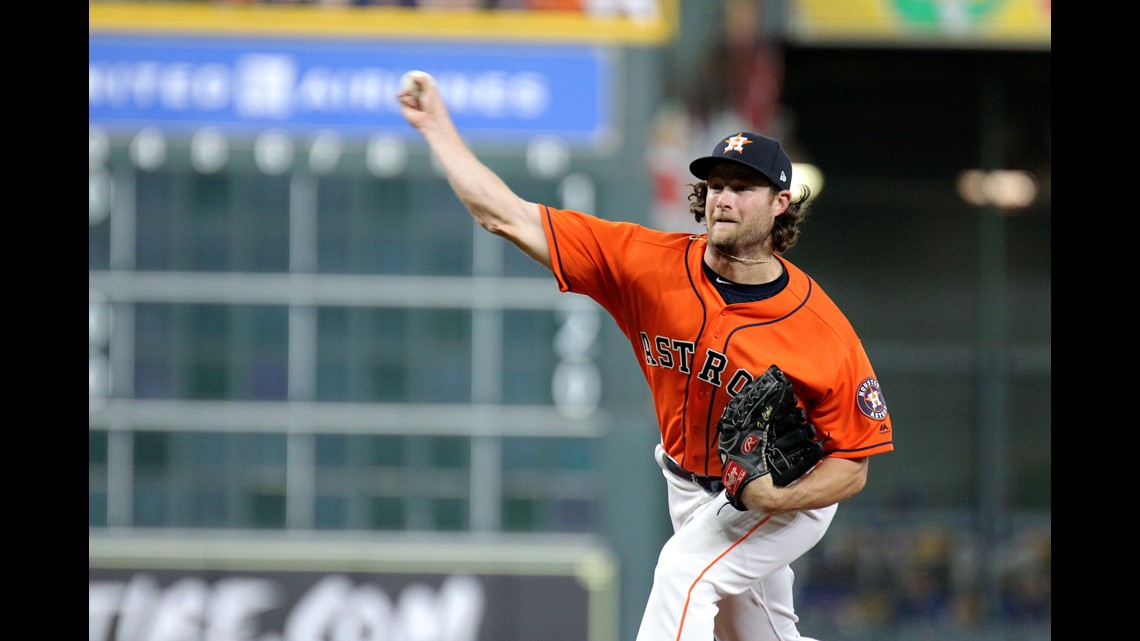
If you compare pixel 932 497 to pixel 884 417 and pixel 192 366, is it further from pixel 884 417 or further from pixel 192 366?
pixel 884 417

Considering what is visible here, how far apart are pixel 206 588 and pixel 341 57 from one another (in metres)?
3.62

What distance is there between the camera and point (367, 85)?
9867mm

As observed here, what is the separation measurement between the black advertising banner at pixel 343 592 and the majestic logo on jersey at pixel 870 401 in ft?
18.5

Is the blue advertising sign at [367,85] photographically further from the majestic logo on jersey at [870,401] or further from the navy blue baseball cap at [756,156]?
the majestic logo on jersey at [870,401]

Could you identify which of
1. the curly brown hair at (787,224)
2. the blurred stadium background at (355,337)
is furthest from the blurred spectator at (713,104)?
the curly brown hair at (787,224)

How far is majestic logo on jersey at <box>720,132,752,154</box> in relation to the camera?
4.30 m

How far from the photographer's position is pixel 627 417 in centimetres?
991

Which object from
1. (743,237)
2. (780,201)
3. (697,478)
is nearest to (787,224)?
(780,201)

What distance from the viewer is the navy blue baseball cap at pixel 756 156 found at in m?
4.29

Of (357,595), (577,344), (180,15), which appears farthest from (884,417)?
(180,15)

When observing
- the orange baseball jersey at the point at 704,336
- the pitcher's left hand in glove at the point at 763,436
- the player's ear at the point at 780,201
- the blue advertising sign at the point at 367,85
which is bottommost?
the pitcher's left hand in glove at the point at 763,436

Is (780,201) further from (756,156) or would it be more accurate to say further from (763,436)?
(763,436)

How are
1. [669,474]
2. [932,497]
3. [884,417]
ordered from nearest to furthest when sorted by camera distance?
[884,417] → [669,474] → [932,497]

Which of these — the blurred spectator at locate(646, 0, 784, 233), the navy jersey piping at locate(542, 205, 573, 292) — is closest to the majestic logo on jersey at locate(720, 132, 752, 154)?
the navy jersey piping at locate(542, 205, 573, 292)
